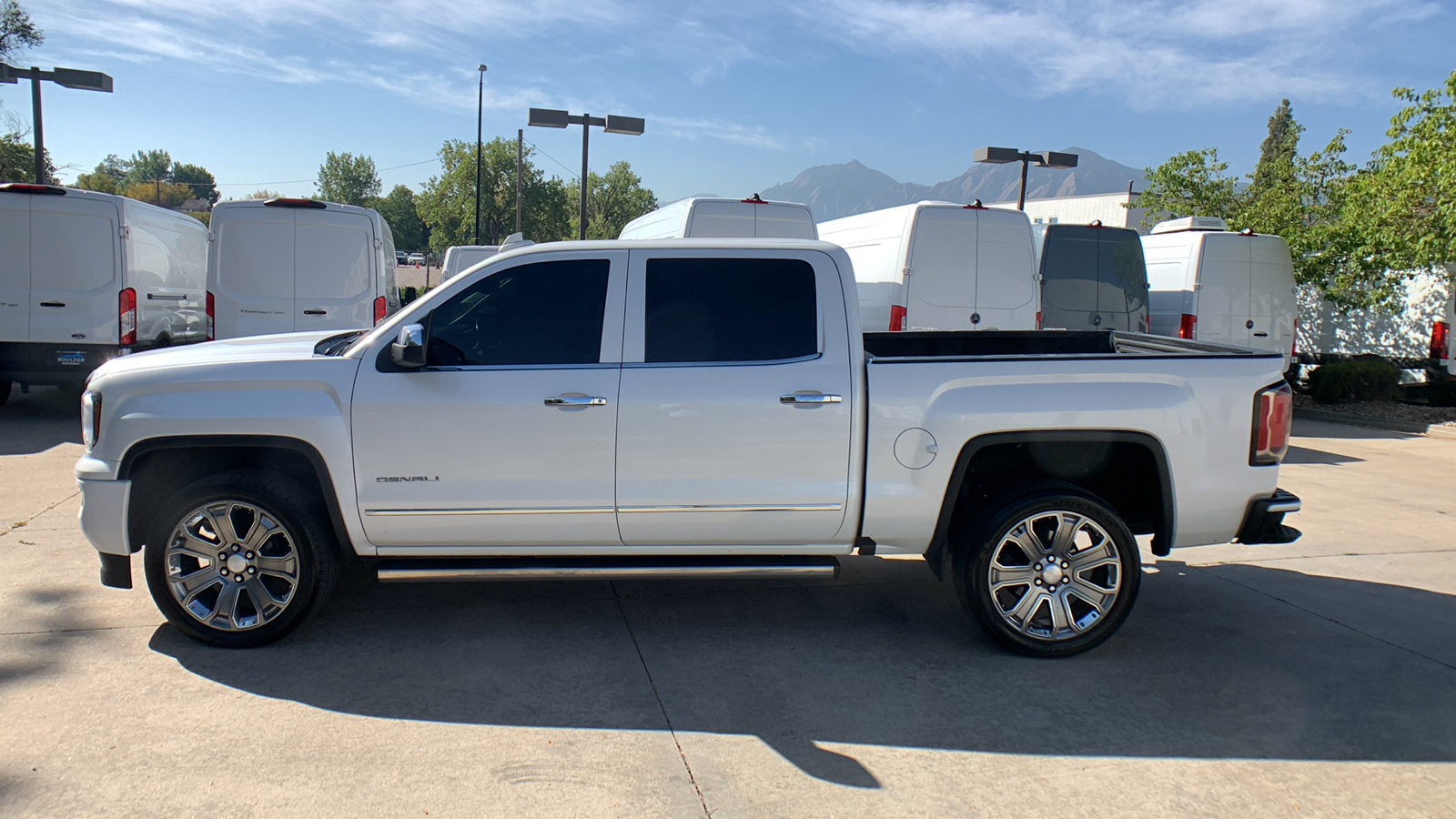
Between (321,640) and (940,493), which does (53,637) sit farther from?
(940,493)

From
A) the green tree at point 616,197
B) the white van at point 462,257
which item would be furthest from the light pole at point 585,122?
the green tree at point 616,197

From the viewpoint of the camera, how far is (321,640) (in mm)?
4645

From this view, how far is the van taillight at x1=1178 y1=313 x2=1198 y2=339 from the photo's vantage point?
13062 millimetres

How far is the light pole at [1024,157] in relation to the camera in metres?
21.0

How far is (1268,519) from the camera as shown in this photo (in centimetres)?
466

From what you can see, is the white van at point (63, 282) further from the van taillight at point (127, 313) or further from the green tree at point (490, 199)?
the green tree at point (490, 199)

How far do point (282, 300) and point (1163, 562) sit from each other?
966 centimetres

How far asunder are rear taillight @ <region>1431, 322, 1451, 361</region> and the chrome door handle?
13.2m

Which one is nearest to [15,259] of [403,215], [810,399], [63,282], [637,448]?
[63,282]

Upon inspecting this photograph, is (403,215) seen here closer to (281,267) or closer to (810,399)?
(281,267)

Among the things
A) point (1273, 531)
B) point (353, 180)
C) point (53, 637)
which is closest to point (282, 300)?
point (53, 637)

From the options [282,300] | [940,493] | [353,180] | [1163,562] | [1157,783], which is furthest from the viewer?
[353,180]

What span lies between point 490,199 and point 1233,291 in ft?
167

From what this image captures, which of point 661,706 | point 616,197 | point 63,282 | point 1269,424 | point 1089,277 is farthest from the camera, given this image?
point 616,197
